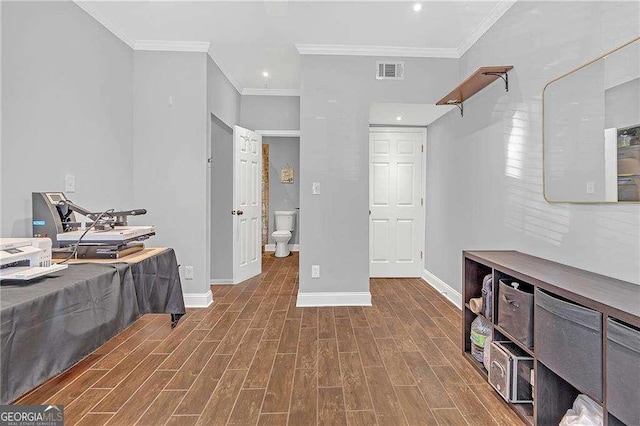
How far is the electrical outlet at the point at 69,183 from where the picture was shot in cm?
251

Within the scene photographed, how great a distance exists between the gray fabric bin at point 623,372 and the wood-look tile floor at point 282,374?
2.27 ft

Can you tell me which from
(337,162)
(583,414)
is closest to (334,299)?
(337,162)

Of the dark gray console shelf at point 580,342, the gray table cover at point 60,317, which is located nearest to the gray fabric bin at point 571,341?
the dark gray console shelf at point 580,342

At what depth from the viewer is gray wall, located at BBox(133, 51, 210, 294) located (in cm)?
338

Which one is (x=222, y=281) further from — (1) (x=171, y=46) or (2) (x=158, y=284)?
(1) (x=171, y=46)

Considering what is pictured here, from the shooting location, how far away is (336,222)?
3.49 m

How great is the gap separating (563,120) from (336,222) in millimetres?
2120

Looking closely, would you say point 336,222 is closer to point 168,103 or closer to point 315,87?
point 315,87

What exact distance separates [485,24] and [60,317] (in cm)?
370

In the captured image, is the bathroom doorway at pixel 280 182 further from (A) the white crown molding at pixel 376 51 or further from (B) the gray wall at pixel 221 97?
(A) the white crown molding at pixel 376 51

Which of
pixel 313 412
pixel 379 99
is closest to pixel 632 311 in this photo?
pixel 313 412

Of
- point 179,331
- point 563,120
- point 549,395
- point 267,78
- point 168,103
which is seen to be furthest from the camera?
point 267,78

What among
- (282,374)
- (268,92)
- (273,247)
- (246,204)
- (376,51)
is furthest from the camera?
(273,247)

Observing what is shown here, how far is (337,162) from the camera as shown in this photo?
11.4ft
